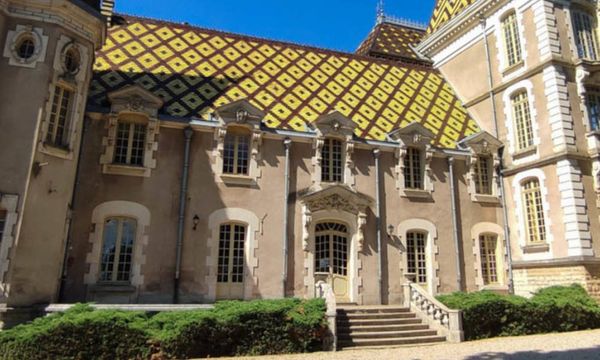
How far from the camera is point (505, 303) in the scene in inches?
488

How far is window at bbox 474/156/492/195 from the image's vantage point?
58.1 feet

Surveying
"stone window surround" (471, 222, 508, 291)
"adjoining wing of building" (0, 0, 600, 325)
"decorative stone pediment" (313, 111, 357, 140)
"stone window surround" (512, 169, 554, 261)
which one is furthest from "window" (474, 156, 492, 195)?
"decorative stone pediment" (313, 111, 357, 140)

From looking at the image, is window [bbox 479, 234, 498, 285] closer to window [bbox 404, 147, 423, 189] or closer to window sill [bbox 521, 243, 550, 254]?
window sill [bbox 521, 243, 550, 254]

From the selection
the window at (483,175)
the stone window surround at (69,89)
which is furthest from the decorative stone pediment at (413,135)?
the stone window surround at (69,89)

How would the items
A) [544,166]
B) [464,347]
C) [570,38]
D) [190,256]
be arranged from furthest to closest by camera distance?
[570,38]
[544,166]
[190,256]
[464,347]

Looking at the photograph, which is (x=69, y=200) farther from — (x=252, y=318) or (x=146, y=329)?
(x=252, y=318)

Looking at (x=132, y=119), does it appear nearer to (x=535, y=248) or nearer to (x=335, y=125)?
(x=335, y=125)

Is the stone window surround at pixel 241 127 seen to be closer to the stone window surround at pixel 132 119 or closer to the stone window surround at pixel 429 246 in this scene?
the stone window surround at pixel 132 119

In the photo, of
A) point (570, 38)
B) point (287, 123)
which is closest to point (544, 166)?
point (570, 38)

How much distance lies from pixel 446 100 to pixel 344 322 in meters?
12.9

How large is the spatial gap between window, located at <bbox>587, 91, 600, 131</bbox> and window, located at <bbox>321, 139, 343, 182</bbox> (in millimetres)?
9438

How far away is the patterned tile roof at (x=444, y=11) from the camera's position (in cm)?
2204

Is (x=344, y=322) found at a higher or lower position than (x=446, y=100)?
lower

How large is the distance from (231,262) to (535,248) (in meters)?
10.7
